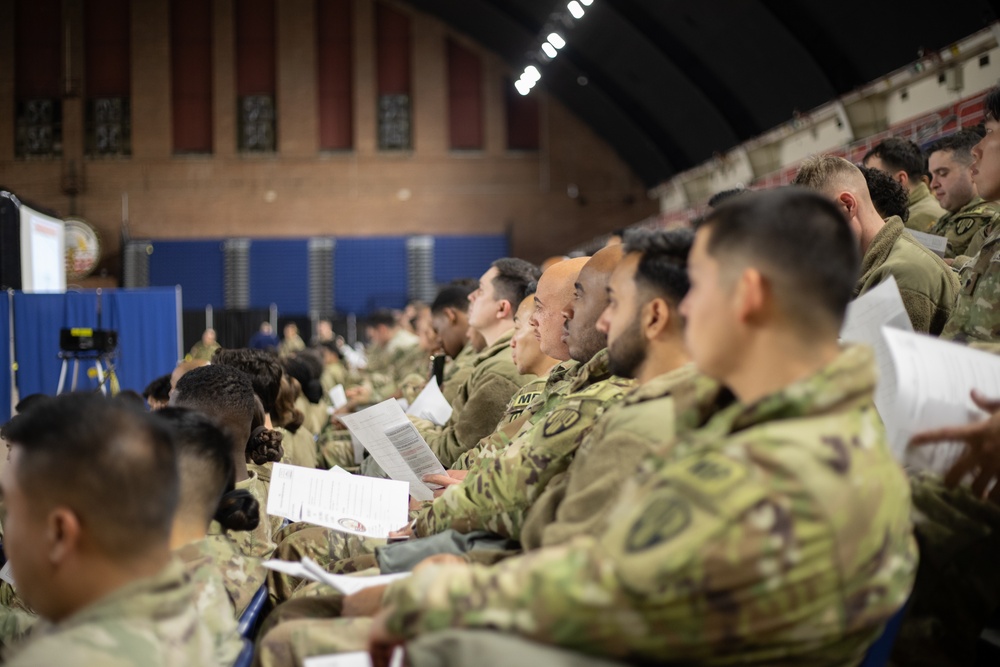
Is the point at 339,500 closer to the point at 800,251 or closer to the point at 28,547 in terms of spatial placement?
the point at 28,547

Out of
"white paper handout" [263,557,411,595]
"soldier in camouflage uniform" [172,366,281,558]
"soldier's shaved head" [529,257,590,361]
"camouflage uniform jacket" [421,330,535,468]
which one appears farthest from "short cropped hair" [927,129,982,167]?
"white paper handout" [263,557,411,595]

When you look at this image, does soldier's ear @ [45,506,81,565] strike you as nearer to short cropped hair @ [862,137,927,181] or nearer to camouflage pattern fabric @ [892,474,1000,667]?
camouflage pattern fabric @ [892,474,1000,667]

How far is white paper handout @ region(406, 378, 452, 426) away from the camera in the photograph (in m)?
4.26

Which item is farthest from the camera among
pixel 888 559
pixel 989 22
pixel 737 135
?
pixel 737 135

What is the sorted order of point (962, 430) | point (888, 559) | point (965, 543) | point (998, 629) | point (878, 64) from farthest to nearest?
point (878, 64) → point (998, 629) → point (965, 543) → point (962, 430) → point (888, 559)

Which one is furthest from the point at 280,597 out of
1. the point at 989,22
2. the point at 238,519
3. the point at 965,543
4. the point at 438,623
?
the point at 989,22

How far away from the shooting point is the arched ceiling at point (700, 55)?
314 inches

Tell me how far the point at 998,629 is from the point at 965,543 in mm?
296

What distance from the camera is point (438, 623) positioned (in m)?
1.35

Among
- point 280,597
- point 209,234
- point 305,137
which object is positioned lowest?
point 280,597

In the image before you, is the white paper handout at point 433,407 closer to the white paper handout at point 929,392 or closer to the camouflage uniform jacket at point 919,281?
the camouflage uniform jacket at point 919,281

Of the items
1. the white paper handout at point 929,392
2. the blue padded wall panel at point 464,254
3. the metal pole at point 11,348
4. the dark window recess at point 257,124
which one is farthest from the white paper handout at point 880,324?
the dark window recess at point 257,124

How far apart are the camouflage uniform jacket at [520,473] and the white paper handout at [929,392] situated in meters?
0.70

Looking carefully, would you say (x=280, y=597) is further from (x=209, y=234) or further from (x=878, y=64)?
(x=209, y=234)
